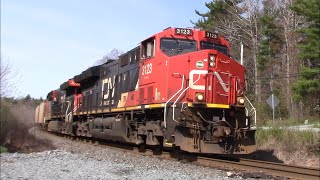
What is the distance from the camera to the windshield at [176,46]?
38.4 ft

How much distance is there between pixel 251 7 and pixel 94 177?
33.1 m

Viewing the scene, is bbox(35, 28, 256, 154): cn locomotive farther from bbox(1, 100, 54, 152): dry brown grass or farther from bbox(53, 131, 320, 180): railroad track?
bbox(1, 100, 54, 152): dry brown grass

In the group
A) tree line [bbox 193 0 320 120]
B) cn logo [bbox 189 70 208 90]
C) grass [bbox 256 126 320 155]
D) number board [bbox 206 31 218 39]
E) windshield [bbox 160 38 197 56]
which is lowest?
grass [bbox 256 126 320 155]

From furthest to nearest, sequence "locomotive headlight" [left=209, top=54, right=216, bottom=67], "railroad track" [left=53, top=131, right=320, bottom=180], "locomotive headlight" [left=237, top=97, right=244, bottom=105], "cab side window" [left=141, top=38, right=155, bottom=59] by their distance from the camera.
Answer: "cab side window" [left=141, top=38, right=155, bottom=59] → "locomotive headlight" [left=237, top=97, right=244, bottom=105] → "locomotive headlight" [left=209, top=54, right=216, bottom=67] → "railroad track" [left=53, top=131, right=320, bottom=180]

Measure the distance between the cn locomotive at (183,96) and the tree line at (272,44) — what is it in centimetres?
1894

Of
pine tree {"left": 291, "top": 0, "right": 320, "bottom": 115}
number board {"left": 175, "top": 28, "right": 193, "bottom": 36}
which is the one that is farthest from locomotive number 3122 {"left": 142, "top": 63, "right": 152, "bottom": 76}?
pine tree {"left": 291, "top": 0, "right": 320, "bottom": 115}

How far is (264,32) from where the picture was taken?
35844 mm

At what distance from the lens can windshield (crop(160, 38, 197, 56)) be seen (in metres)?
11.7

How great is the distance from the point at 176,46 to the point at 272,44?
2638cm

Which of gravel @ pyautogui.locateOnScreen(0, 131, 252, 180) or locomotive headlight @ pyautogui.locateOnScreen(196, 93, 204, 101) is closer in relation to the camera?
gravel @ pyautogui.locateOnScreen(0, 131, 252, 180)

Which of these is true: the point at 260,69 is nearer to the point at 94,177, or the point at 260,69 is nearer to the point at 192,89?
the point at 192,89

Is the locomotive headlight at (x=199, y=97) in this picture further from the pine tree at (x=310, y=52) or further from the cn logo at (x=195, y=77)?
the pine tree at (x=310, y=52)

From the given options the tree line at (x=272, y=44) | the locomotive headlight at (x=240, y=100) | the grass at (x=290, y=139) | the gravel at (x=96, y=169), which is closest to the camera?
the gravel at (x=96, y=169)

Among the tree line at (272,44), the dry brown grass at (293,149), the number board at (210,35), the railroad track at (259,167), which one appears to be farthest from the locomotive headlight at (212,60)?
the tree line at (272,44)
